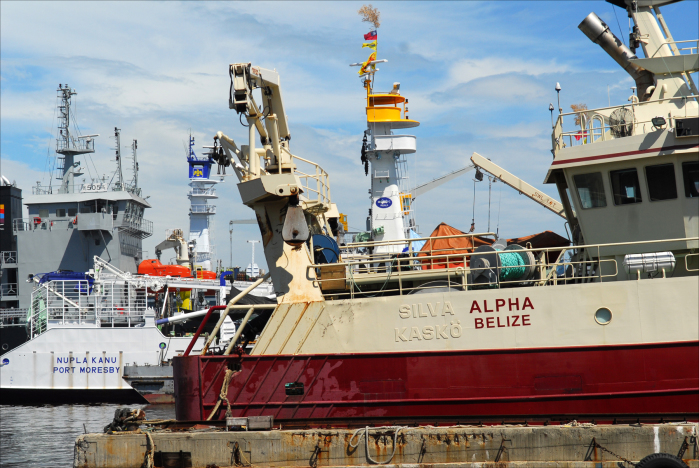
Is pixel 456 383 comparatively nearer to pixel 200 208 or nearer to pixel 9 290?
pixel 9 290

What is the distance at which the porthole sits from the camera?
34.9ft

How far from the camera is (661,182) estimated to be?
1116cm

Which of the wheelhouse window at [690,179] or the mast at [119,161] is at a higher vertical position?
the mast at [119,161]

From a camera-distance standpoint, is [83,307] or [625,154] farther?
[83,307]

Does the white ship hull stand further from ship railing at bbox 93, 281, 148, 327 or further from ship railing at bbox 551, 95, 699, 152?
ship railing at bbox 551, 95, 699, 152

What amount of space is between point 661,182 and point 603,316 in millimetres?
2507

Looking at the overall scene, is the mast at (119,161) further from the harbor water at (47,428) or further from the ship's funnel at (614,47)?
the ship's funnel at (614,47)

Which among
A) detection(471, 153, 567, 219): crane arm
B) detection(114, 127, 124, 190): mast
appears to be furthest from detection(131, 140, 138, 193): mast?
detection(471, 153, 567, 219): crane arm

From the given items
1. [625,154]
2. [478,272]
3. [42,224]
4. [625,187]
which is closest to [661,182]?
[625,187]

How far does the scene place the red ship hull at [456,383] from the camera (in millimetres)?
10242

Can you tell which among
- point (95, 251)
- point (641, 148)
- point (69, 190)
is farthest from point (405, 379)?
point (69, 190)

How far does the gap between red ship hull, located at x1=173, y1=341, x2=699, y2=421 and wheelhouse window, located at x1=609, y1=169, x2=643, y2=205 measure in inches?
101

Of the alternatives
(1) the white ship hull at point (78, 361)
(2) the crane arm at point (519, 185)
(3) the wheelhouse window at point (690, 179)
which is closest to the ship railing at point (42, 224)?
(1) the white ship hull at point (78, 361)

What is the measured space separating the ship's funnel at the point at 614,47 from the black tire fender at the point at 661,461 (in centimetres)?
774
